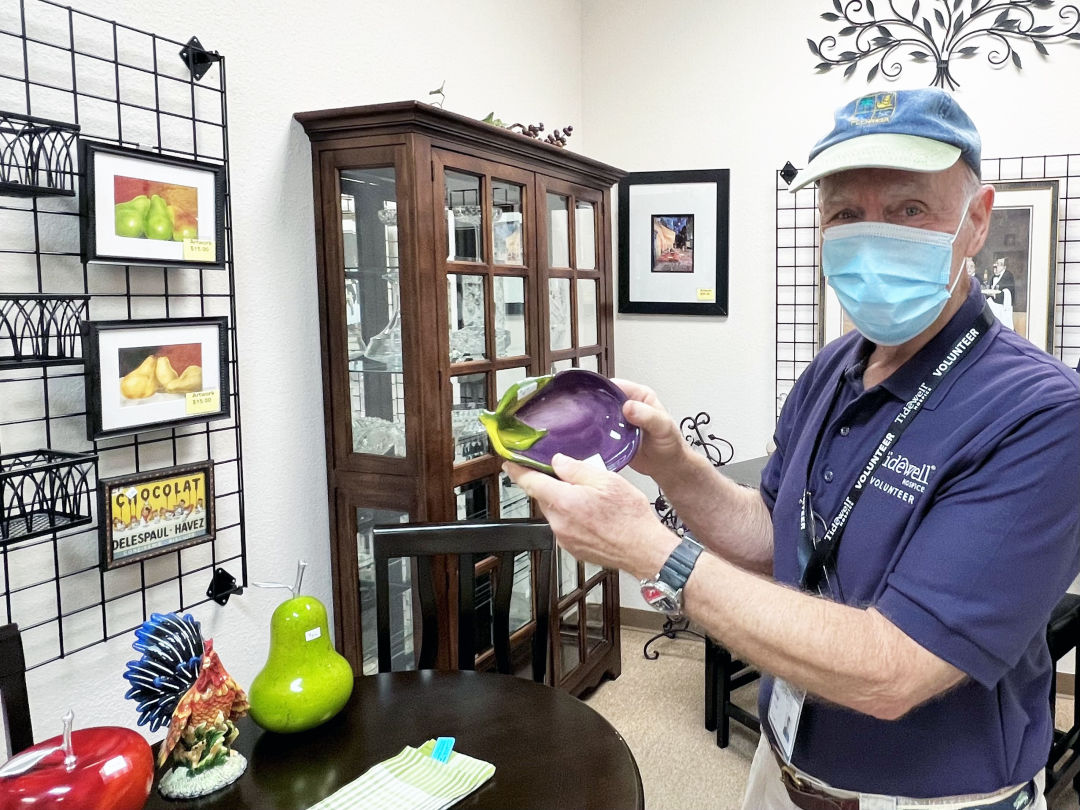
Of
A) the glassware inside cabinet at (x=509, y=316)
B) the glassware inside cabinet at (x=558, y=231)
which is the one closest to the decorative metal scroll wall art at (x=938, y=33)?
the glassware inside cabinet at (x=558, y=231)

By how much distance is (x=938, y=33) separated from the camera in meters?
3.03

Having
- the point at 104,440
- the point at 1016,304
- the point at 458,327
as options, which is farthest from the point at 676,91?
the point at 104,440

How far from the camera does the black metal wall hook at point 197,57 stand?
1794 millimetres

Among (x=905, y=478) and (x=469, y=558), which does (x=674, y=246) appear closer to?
(x=469, y=558)

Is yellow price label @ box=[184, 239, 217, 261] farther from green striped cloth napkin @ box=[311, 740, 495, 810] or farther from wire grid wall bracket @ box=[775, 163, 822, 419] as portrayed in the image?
wire grid wall bracket @ box=[775, 163, 822, 419]

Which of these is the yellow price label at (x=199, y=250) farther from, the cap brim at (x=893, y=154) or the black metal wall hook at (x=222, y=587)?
the cap brim at (x=893, y=154)

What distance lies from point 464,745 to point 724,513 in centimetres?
57

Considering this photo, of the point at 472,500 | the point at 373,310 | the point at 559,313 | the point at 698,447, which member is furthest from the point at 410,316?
the point at 698,447

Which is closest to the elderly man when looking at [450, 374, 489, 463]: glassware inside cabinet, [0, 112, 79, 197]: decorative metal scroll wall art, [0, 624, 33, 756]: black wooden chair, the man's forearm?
the man's forearm

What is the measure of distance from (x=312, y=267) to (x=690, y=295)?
1.85m

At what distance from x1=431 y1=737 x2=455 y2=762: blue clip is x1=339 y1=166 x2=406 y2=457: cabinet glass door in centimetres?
101

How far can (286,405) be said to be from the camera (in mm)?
2133

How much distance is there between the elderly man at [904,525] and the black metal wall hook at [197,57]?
Answer: 4.15 ft

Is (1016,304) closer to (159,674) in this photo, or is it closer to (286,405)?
(286,405)
